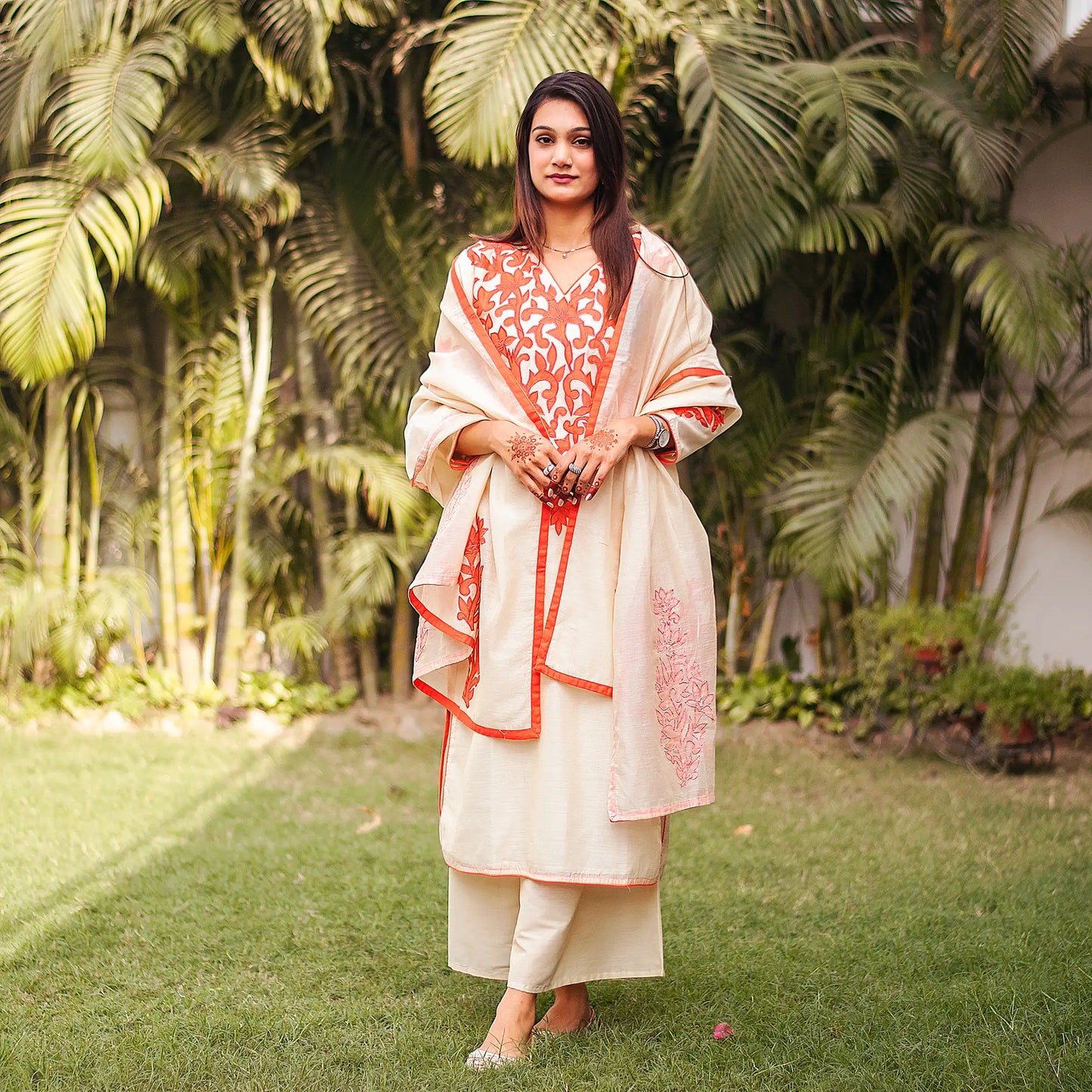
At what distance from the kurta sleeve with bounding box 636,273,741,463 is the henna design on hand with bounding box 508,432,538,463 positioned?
8.5 inches

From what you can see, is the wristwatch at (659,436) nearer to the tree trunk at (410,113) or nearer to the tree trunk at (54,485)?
the tree trunk at (410,113)

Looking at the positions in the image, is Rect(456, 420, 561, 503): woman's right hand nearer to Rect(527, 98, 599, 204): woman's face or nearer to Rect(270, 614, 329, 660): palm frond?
Rect(527, 98, 599, 204): woman's face

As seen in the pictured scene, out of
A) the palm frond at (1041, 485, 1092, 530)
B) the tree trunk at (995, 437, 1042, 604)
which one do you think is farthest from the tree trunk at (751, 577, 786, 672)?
the palm frond at (1041, 485, 1092, 530)

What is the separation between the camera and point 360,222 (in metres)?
5.38

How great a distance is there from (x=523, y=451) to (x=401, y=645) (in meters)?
3.51

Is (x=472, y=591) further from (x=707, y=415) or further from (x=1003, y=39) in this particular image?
(x=1003, y=39)

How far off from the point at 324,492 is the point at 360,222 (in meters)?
1.16

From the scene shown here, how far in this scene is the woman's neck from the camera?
2.33 metres

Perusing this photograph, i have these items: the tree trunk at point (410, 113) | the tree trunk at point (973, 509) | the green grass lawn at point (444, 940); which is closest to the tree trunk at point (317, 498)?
the tree trunk at point (410, 113)

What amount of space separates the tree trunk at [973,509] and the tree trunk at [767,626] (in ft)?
2.34

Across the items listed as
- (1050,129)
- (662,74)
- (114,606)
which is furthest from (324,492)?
(1050,129)

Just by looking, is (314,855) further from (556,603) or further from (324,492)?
(324,492)

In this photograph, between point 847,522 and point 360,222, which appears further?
point 360,222

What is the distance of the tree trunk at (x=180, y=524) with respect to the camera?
215 inches
